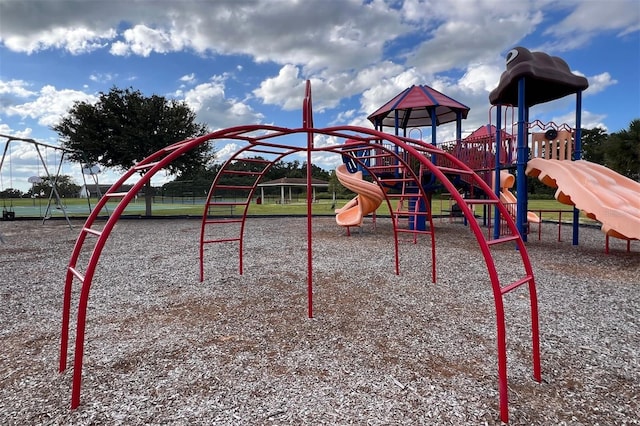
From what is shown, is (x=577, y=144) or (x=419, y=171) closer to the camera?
(x=577, y=144)

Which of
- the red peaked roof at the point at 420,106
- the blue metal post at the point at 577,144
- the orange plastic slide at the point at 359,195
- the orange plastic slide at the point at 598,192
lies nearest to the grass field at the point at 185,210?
the red peaked roof at the point at 420,106

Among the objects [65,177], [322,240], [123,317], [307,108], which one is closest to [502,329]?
[307,108]

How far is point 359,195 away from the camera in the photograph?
966 cm

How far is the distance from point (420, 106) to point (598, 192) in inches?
202

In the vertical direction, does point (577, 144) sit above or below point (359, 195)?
above

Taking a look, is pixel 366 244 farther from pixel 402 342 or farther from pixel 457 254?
pixel 402 342

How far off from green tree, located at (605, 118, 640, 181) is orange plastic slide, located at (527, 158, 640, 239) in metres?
14.9

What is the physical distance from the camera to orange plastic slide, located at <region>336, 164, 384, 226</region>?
9.12 m

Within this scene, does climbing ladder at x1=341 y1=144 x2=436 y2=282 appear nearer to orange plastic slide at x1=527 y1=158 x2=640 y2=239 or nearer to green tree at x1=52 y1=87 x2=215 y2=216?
orange plastic slide at x1=527 y1=158 x2=640 y2=239

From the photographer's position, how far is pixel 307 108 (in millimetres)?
3088

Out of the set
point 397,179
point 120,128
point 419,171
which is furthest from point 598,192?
point 120,128

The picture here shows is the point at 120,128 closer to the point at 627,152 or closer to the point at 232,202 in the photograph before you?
the point at 232,202

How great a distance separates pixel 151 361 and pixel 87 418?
2.18 ft

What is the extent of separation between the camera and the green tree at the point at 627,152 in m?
17.8
